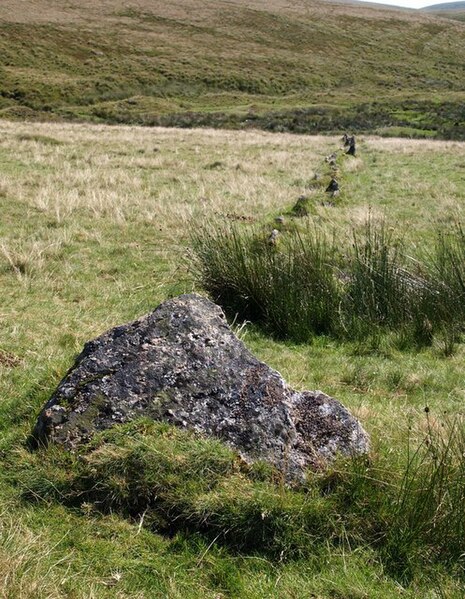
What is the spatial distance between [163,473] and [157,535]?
0.34 metres

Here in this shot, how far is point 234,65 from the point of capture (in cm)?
7375

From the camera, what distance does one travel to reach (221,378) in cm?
389

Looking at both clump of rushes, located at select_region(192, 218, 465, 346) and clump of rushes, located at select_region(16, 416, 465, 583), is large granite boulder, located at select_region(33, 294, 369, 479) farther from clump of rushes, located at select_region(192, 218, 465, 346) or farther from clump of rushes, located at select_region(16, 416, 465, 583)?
clump of rushes, located at select_region(192, 218, 465, 346)

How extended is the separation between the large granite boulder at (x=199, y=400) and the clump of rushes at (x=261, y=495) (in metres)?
0.13

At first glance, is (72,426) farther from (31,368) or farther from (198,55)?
(198,55)

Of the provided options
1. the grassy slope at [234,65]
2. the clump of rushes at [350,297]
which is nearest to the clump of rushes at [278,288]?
the clump of rushes at [350,297]

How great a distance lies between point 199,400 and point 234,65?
7619 cm

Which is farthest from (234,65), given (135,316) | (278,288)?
(278,288)

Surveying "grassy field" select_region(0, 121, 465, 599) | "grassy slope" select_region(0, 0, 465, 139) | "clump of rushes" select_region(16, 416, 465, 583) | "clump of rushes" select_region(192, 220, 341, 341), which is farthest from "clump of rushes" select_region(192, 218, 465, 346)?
"grassy slope" select_region(0, 0, 465, 139)

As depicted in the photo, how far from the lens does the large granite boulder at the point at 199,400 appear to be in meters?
3.64

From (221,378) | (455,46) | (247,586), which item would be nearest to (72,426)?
(221,378)

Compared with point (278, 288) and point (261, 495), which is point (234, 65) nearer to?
point (278, 288)

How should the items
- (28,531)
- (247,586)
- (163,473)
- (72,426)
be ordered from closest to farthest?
(247,586) → (28,531) → (163,473) → (72,426)

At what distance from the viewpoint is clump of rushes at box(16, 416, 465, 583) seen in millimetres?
3107
